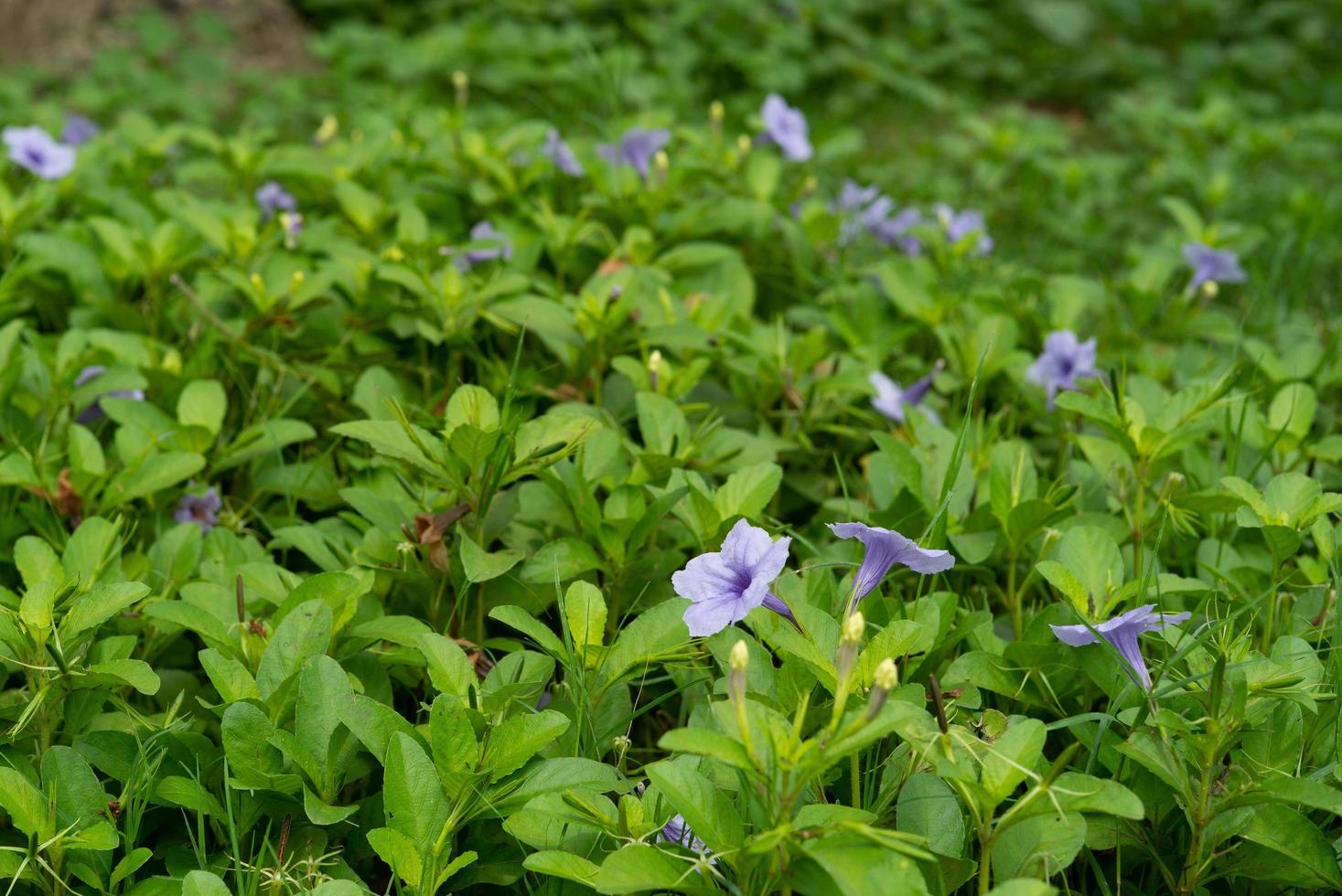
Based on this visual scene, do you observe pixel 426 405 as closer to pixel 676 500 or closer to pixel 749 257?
pixel 676 500

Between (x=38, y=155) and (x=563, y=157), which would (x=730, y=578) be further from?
(x=38, y=155)

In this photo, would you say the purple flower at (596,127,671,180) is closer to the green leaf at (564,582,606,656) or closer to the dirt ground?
the green leaf at (564,582,606,656)

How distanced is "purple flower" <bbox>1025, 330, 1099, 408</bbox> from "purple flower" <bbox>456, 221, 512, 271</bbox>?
1.02 meters

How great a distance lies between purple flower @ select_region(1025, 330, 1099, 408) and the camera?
2.21 meters

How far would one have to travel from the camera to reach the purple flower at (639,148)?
9.19 feet

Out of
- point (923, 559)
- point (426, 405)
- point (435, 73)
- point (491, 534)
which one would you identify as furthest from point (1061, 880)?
point (435, 73)

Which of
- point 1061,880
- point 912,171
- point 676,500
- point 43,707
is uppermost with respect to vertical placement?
point 676,500

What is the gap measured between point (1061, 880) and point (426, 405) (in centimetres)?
128

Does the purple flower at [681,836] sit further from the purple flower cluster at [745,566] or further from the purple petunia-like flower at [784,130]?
the purple petunia-like flower at [784,130]

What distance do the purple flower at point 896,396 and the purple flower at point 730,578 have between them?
851 mm

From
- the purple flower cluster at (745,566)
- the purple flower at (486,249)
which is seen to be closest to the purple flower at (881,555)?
the purple flower cluster at (745,566)

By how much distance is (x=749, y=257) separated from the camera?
9.17 feet

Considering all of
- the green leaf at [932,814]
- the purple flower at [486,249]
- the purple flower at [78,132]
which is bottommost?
the purple flower at [78,132]

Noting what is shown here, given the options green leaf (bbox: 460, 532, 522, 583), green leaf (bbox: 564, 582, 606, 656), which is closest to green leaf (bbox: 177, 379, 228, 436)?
green leaf (bbox: 460, 532, 522, 583)
